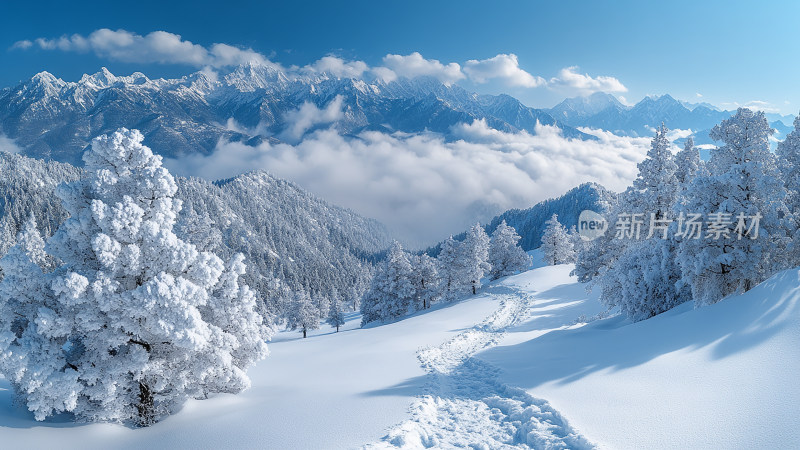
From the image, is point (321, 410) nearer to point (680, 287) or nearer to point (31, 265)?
point (31, 265)

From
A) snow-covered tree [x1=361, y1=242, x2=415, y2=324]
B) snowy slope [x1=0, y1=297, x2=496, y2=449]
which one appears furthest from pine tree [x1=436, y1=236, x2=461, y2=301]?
snowy slope [x1=0, y1=297, x2=496, y2=449]

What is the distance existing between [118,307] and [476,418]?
11.0 meters

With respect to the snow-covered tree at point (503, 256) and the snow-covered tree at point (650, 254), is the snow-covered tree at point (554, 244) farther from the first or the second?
the snow-covered tree at point (650, 254)

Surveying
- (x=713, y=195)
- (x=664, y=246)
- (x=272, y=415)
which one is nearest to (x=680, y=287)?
(x=664, y=246)

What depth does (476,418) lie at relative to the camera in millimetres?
11172

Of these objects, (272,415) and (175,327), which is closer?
(175,327)

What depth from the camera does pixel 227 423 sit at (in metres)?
10.7

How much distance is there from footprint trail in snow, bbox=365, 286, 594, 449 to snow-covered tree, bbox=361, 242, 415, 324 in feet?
124

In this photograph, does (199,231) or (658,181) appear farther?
(658,181)

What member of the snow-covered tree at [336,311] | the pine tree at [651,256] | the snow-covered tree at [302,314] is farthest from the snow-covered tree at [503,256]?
the snow-covered tree at [302,314]

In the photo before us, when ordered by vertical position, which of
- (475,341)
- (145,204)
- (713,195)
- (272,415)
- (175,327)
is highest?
(145,204)

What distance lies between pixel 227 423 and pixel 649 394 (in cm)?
1243

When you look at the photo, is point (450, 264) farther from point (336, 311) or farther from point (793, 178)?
point (793, 178)

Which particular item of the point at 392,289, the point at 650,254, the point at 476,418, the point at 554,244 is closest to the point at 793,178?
the point at 650,254
